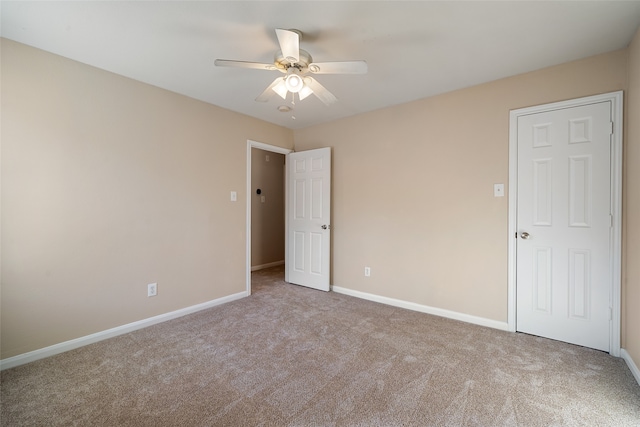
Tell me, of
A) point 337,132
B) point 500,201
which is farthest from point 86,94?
point 500,201

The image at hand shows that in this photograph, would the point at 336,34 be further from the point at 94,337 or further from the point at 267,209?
the point at 267,209

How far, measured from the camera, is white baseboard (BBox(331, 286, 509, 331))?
8.87ft

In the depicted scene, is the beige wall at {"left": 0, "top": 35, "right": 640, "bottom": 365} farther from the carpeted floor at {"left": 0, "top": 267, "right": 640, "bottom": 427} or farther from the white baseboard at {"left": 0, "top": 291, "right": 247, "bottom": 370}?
the carpeted floor at {"left": 0, "top": 267, "right": 640, "bottom": 427}

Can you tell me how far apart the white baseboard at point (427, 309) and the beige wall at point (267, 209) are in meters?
2.10

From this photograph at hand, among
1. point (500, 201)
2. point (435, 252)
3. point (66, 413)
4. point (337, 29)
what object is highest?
point (337, 29)

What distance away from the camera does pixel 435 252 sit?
3057 millimetres

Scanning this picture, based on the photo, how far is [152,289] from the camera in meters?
2.80

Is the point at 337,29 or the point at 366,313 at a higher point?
the point at 337,29

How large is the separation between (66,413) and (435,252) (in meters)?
3.18

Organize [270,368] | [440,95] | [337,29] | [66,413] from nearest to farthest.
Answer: [66,413], [337,29], [270,368], [440,95]

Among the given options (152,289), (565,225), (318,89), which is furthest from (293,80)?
(565,225)

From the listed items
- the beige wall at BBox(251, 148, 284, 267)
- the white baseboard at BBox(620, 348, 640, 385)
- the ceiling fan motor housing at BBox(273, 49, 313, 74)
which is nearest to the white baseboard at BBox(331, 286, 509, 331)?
the white baseboard at BBox(620, 348, 640, 385)

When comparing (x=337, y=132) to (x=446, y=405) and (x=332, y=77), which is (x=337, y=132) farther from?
(x=446, y=405)

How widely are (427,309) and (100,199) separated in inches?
135
